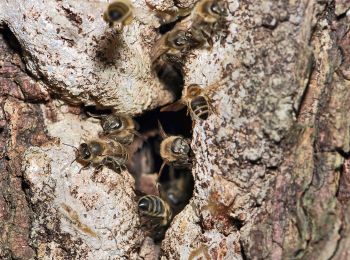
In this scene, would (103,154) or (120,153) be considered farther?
(120,153)

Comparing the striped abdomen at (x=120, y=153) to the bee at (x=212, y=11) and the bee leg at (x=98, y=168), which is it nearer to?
the bee leg at (x=98, y=168)

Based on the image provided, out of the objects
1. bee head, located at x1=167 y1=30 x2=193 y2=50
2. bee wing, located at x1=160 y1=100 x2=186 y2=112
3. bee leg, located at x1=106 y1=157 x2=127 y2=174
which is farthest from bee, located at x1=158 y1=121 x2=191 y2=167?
bee head, located at x1=167 y1=30 x2=193 y2=50

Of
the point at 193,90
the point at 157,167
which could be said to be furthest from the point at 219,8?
the point at 157,167

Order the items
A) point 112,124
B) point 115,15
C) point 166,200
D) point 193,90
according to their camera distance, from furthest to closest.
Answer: point 166,200, point 112,124, point 193,90, point 115,15

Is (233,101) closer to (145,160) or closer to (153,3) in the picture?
(153,3)

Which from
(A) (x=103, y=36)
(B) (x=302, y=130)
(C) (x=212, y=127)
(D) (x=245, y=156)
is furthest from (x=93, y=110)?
(B) (x=302, y=130)

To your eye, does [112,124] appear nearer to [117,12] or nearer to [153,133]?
[153,133]

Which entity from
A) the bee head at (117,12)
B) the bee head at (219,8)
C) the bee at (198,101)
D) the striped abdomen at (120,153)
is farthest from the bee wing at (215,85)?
the striped abdomen at (120,153)
